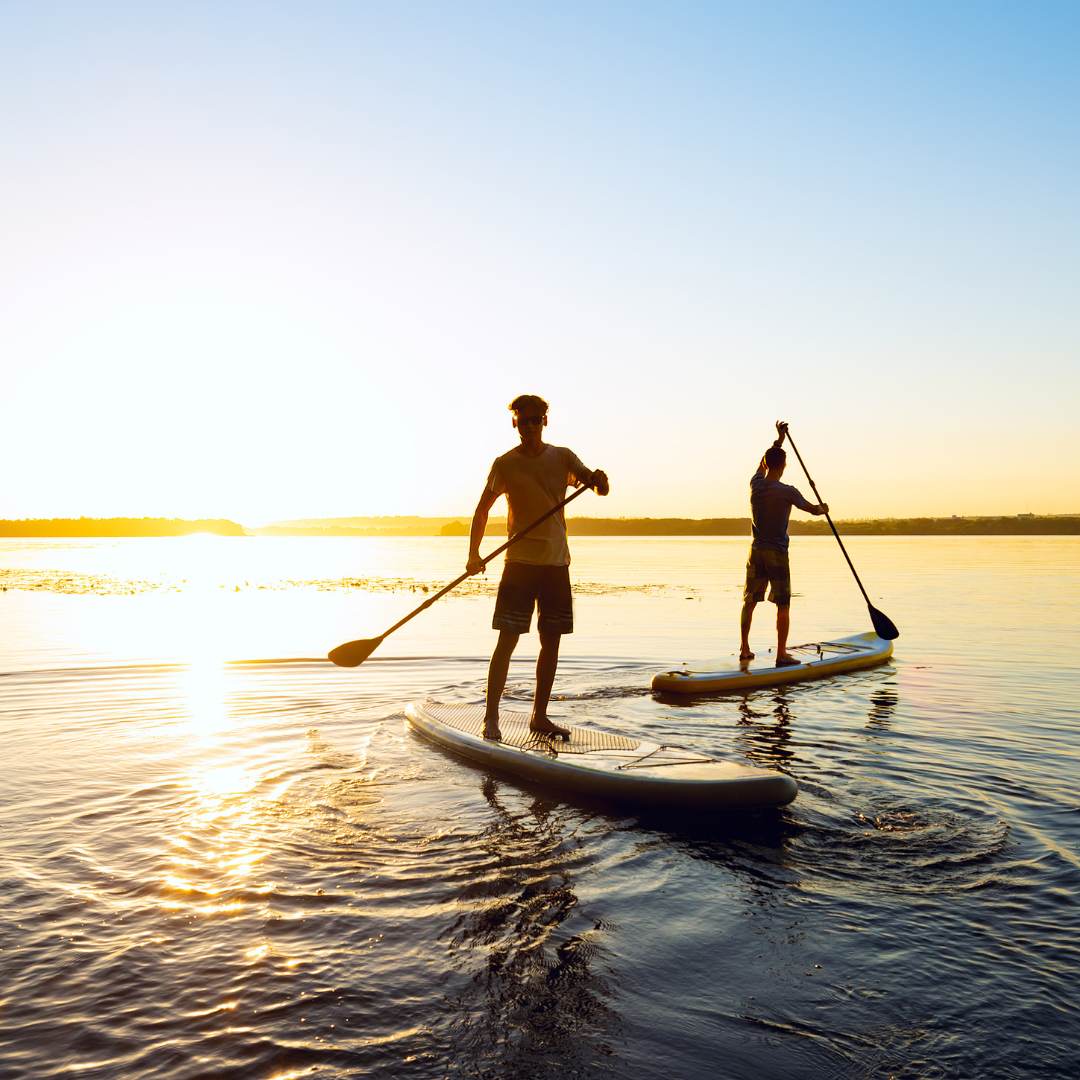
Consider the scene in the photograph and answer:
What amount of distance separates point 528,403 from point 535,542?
1110 millimetres

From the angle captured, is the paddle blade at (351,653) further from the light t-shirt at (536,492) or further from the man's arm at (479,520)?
the light t-shirt at (536,492)

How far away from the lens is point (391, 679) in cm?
1148

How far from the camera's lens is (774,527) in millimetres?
11211

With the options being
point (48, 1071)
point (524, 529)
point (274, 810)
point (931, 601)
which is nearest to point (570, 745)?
point (524, 529)

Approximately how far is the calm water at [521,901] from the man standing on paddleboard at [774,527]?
1.95 metres

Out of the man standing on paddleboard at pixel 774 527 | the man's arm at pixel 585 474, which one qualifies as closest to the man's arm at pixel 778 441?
the man standing on paddleboard at pixel 774 527

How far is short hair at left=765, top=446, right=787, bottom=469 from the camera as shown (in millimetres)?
11016

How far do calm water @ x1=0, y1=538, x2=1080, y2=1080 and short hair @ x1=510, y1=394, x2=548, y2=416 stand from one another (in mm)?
2903

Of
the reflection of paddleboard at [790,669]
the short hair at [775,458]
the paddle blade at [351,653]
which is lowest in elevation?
the reflection of paddleboard at [790,669]

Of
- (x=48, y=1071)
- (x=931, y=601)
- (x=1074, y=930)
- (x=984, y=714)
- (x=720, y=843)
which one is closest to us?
(x=48, y=1071)

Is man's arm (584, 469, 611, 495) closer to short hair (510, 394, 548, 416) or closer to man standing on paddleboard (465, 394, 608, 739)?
man standing on paddleboard (465, 394, 608, 739)

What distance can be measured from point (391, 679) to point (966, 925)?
28.1 ft

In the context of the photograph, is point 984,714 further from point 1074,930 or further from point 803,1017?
point 803,1017

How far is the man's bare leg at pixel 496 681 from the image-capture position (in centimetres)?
709
